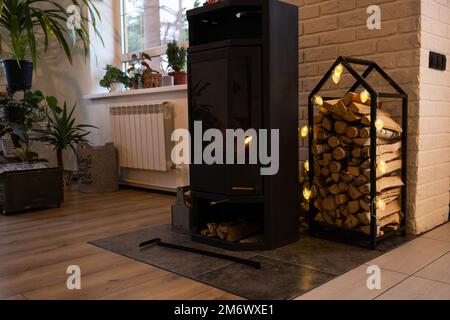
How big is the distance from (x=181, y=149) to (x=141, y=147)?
1.44 feet

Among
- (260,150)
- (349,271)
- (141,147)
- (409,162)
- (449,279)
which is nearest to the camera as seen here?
(449,279)

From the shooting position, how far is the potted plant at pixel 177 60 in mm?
3408

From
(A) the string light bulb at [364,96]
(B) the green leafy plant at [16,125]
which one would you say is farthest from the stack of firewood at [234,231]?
(B) the green leafy plant at [16,125]

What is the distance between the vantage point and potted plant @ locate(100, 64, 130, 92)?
397 cm

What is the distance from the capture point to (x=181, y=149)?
3.43 m

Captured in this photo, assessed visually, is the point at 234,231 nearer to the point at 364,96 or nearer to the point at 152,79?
the point at 364,96

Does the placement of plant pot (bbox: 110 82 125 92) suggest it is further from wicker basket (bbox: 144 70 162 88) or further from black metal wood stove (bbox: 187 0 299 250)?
black metal wood stove (bbox: 187 0 299 250)

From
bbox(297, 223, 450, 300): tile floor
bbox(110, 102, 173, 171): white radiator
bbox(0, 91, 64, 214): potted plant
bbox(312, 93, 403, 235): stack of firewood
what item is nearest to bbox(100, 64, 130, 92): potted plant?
bbox(110, 102, 173, 171): white radiator

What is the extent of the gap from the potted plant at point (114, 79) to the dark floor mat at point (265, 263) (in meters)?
2.08

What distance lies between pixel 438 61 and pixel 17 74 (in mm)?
3118

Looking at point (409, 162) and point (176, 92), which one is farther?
point (176, 92)
